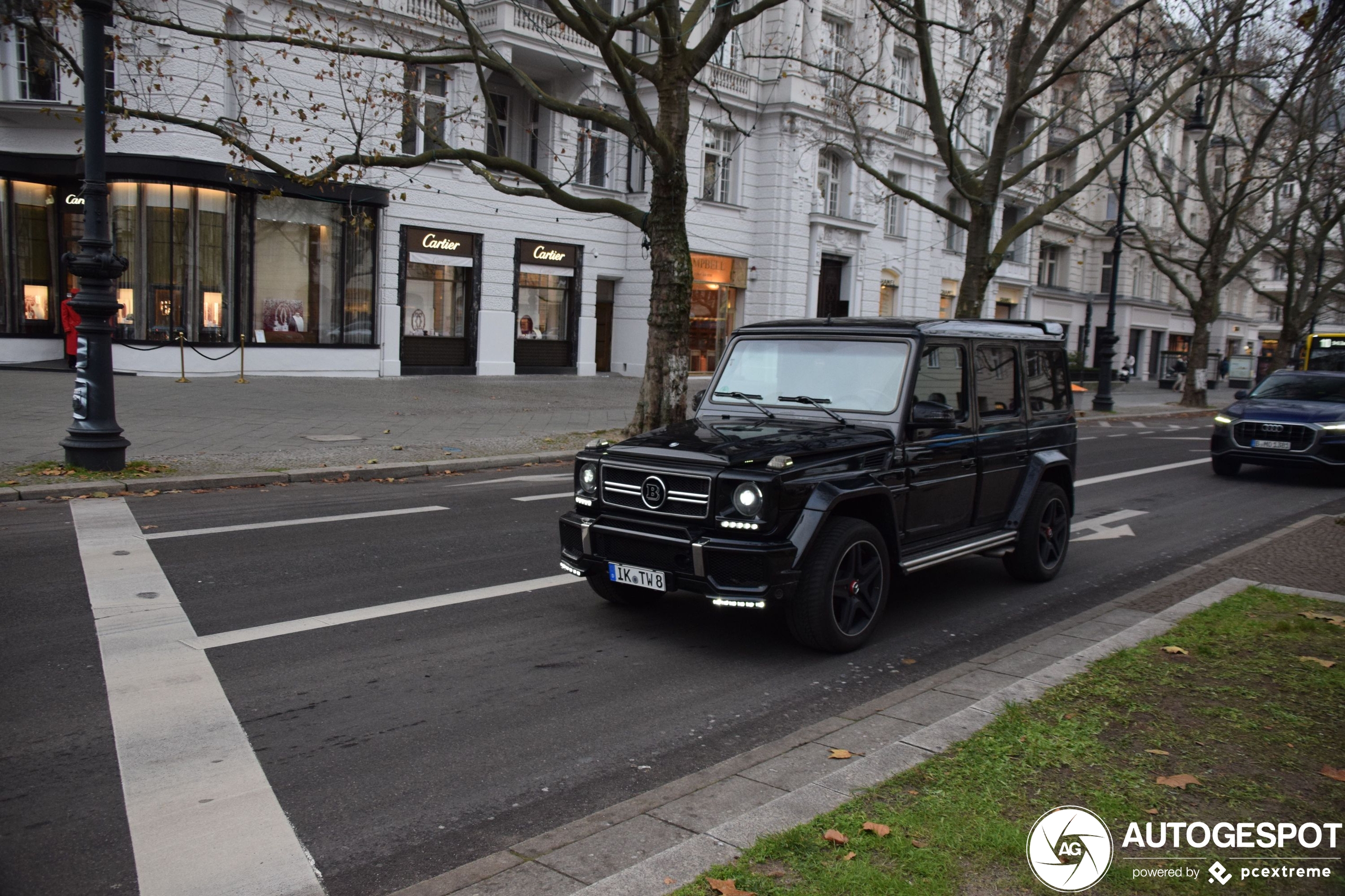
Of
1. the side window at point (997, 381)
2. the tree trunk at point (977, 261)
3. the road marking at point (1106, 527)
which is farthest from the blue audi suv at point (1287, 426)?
the side window at point (997, 381)

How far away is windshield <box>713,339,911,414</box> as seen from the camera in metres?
6.50

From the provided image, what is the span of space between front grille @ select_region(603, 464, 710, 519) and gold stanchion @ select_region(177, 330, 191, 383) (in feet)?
58.8

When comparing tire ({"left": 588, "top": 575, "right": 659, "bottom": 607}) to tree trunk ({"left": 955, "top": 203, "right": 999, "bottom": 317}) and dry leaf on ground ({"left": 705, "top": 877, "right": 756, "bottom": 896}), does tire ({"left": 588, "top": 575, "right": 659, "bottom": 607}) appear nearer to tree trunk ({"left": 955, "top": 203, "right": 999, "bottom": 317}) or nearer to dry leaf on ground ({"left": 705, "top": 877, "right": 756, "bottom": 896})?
dry leaf on ground ({"left": 705, "top": 877, "right": 756, "bottom": 896})

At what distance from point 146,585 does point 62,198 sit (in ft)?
68.1

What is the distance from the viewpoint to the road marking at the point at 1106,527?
399 inches

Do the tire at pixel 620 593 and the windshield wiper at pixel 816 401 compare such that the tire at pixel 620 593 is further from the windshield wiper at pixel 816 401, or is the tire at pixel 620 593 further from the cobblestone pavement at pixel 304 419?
the cobblestone pavement at pixel 304 419

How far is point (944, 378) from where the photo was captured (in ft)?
22.3

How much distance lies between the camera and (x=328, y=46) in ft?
46.2

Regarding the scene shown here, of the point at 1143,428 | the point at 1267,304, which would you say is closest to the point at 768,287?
the point at 1143,428

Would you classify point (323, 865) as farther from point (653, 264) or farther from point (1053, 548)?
point (653, 264)

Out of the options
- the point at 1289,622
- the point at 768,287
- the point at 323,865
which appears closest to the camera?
the point at 323,865

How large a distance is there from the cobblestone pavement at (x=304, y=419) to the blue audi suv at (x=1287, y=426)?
980cm

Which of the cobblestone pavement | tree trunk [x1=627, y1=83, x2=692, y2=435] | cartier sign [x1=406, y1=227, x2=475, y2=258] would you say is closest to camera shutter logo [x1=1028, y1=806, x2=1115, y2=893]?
the cobblestone pavement
